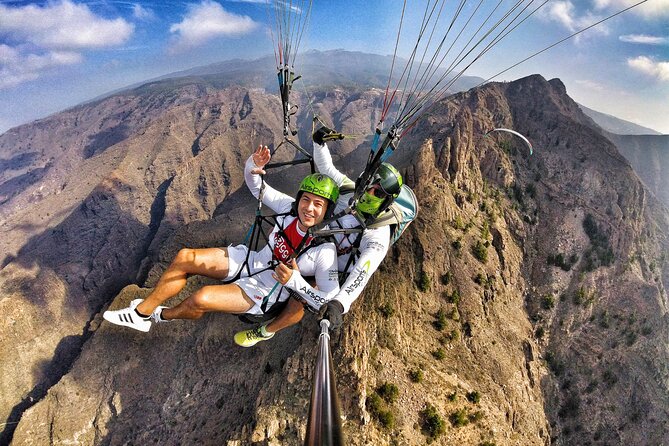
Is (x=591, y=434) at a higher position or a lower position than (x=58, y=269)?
higher

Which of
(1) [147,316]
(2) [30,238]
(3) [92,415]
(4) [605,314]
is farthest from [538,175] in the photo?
(2) [30,238]

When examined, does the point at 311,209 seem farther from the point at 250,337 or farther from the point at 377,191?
the point at 250,337

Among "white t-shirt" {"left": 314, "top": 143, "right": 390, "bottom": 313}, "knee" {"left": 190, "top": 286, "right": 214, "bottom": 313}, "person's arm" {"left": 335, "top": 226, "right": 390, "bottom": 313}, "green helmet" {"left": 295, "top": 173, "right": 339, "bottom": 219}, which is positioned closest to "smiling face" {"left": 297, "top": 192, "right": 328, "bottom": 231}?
"green helmet" {"left": 295, "top": 173, "right": 339, "bottom": 219}

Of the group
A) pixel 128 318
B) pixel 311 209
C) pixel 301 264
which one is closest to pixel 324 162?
pixel 311 209

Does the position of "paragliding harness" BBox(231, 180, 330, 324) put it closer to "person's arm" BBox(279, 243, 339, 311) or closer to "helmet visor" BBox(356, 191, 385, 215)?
"person's arm" BBox(279, 243, 339, 311)

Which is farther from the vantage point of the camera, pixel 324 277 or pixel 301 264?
pixel 301 264

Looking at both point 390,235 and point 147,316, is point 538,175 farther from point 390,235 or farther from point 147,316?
point 147,316
